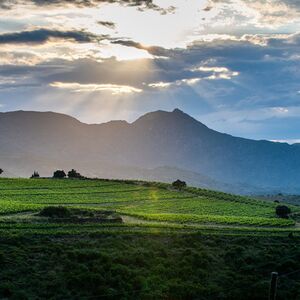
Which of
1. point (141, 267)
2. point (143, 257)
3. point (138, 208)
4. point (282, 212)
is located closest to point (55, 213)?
point (143, 257)

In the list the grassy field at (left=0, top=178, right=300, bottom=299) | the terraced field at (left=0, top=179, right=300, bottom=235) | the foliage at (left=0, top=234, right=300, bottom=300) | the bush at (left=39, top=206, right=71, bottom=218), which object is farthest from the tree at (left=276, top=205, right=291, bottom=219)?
the bush at (left=39, top=206, right=71, bottom=218)

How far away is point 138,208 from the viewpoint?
87.2m

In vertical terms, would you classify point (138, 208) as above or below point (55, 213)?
below

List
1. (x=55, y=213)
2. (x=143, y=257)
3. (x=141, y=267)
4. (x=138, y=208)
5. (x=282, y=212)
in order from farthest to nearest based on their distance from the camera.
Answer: (x=282, y=212) < (x=138, y=208) < (x=55, y=213) < (x=143, y=257) < (x=141, y=267)

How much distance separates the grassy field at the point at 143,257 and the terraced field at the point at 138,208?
298 mm

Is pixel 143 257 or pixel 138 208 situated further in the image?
pixel 138 208

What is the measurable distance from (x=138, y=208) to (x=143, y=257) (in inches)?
1478

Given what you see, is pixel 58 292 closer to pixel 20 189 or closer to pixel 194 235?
pixel 194 235

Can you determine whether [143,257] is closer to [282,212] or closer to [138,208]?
[138,208]

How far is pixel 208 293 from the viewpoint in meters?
44.7

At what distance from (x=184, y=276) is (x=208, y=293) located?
3442 mm

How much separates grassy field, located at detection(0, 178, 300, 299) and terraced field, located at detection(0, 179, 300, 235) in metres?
0.30

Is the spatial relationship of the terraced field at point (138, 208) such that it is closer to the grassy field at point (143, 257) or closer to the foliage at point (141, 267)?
the grassy field at point (143, 257)

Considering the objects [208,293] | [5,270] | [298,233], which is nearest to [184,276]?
[208,293]
